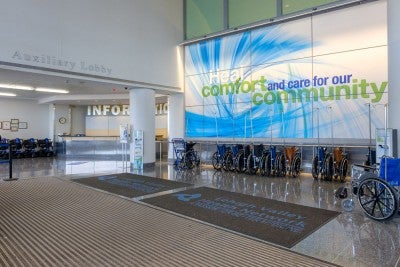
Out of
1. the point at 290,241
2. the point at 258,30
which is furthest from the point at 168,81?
the point at 290,241

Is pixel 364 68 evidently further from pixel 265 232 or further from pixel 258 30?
pixel 265 232

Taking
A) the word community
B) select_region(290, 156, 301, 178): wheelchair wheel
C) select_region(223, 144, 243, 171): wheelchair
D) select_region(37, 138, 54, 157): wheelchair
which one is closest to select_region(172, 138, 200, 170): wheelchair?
select_region(223, 144, 243, 171): wheelchair

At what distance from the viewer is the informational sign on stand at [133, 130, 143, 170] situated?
8836mm

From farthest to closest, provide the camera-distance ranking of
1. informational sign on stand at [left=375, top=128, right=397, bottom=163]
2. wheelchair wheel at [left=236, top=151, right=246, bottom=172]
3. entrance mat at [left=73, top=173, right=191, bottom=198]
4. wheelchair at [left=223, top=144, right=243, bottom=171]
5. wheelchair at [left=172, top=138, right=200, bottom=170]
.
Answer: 1. wheelchair at [left=172, top=138, right=200, bottom=170]
2. wheelchair at [left=223, top=144, right=243, bottom=171]
3. wheelchair wheel at [left=236, top=151, right=246, bottom=172]
4. entrance mat at [left=73, top=173, right=191, bottom=198]
5. informational sign on stand at [left=375, top=128, right=397, bottom=163]

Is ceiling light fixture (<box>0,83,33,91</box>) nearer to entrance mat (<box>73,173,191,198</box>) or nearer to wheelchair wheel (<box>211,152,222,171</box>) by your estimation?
entrance mat (<box>73,173,191,198</box>)

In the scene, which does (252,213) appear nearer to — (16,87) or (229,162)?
(229,162)

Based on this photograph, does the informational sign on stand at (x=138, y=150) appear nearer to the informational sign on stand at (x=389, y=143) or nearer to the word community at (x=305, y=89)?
the word community at (x=305, y=89)

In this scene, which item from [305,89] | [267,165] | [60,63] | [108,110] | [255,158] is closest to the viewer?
[60,63]

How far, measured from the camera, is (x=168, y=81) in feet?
32.7

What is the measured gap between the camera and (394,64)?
4520mm

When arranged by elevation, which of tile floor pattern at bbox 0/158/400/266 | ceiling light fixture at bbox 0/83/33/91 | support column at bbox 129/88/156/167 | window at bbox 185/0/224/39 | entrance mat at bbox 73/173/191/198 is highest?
window at bbox 185/0/224/39

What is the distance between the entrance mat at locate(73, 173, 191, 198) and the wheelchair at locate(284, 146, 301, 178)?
9.39ft

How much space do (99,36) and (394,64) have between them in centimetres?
713

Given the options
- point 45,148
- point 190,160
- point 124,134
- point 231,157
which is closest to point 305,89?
point 231,157
